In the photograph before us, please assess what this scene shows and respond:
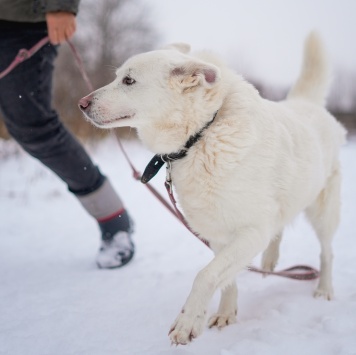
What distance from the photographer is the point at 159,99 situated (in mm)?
1885

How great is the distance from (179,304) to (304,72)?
1.88m

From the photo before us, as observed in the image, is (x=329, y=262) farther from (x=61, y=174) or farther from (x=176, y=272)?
(x=61, y=174)

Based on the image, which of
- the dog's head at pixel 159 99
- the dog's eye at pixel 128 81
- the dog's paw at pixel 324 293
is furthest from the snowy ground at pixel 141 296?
the dog's eye at pixel 128 81

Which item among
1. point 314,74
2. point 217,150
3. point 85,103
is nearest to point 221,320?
point 217,150

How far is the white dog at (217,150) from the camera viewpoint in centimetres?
167

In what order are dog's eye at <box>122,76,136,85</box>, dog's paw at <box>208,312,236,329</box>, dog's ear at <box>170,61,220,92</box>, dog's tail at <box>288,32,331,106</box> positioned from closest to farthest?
1. dog's ear at <box>170,61,220,92</box>
2. dog's paw at <box>208,312,236,329</box>
3. dog's eye at <box>122,76,136,85</box>
4. dog's tail at <box>288,32,331,106</box>

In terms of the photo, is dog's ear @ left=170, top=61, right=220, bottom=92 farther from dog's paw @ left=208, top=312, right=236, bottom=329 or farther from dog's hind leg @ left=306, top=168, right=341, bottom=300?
dog's hind leg @ left=306, top=168, right=341, bottom=300

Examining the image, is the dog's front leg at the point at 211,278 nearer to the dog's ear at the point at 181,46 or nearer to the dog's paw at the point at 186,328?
the dog's paw at the point at 186,328

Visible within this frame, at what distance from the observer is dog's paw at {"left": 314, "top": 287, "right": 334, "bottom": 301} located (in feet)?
7.04

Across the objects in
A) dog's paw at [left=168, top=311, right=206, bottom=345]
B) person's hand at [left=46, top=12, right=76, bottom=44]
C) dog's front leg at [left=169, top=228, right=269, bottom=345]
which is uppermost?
person's hand at [left=46, top=12, right=76, bottom=44]

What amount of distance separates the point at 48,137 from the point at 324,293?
195 centimetres

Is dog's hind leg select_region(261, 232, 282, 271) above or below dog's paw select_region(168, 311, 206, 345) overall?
below

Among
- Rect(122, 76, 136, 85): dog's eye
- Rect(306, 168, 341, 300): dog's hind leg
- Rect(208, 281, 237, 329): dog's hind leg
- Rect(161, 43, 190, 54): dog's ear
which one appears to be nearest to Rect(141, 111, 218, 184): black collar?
Rect(122, 76, 136, 85): dog's eye

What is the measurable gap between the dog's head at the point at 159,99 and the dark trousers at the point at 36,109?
591 millimetres
